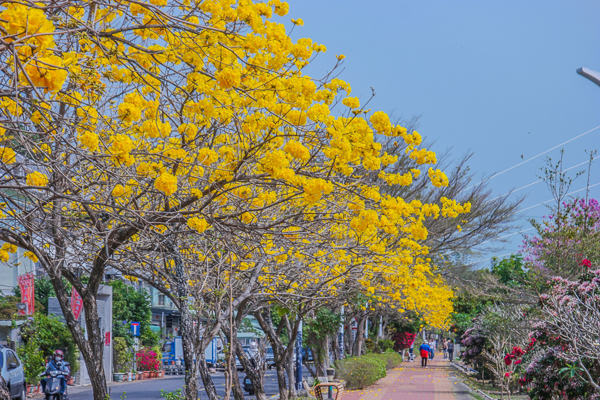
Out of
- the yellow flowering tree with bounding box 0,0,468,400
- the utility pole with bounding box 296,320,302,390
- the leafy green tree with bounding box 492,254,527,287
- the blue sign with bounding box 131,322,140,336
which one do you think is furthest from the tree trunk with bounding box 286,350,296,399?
the blue sign with bounding box 131,322,140,336

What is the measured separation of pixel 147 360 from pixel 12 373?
55.5ft

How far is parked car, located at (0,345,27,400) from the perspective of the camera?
14.2 meters

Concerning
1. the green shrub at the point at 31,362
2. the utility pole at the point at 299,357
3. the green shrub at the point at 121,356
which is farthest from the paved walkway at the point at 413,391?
the green shrub at the point at 121,356

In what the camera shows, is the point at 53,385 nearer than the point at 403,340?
Yes

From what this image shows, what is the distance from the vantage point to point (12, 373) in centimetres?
1460

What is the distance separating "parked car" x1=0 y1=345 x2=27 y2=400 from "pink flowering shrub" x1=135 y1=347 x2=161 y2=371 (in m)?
16.0

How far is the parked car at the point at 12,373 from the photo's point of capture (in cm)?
1422

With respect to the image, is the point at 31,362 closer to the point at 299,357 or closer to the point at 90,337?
the point at 299,357

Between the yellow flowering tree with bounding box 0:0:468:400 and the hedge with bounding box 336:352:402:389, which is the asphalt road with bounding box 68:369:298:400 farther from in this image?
the yellow flowering tree with bounding box 0:0:468:400

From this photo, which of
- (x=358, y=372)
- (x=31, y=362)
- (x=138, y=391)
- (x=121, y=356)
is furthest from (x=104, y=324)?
(x=358, y=372)

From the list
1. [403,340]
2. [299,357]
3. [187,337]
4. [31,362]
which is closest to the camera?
[187,337]

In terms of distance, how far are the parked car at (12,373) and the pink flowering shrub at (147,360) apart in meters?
16.0

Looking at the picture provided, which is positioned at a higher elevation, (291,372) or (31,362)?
(31,362)

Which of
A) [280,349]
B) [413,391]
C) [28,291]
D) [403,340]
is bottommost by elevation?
[413,391]
